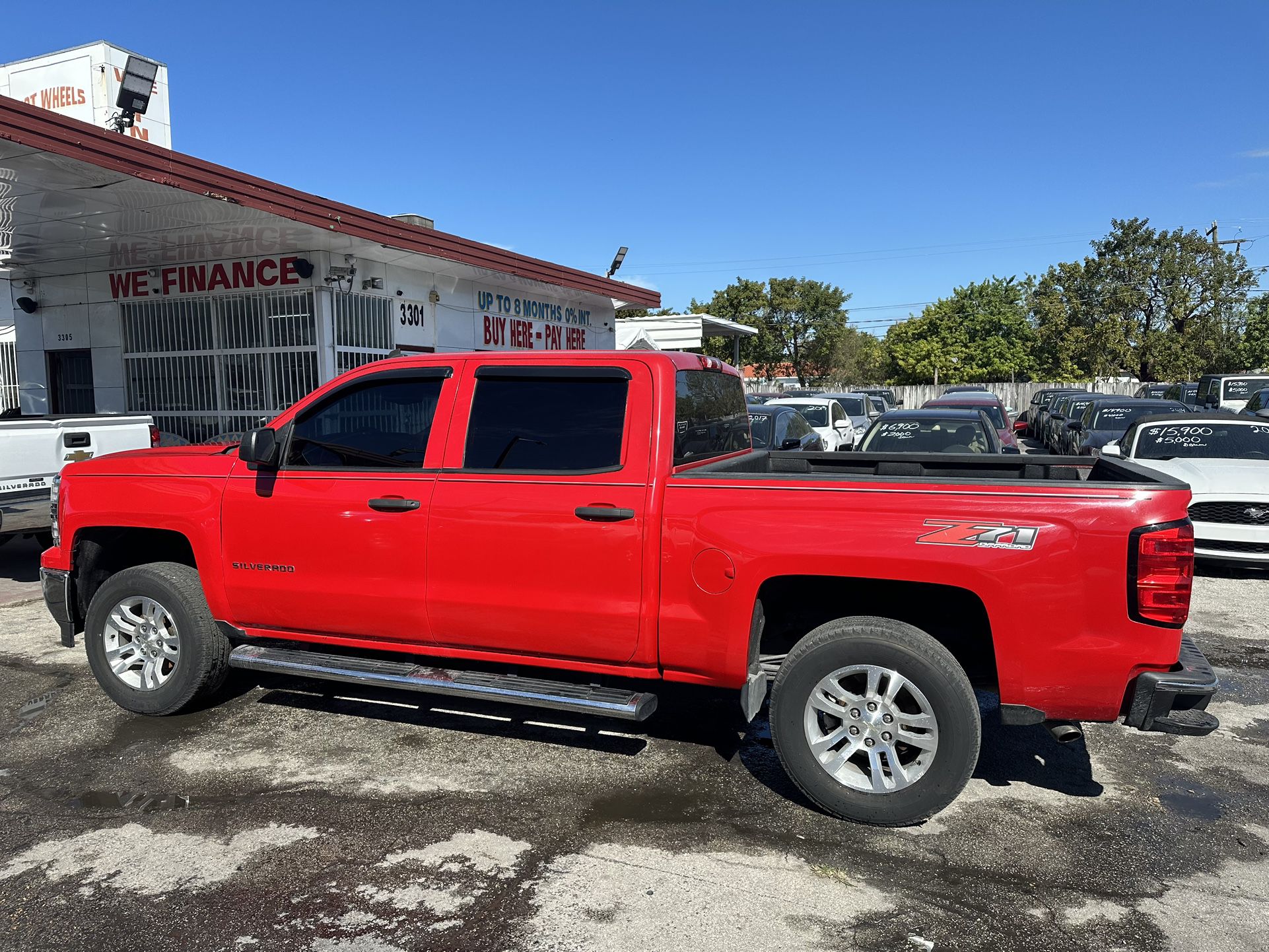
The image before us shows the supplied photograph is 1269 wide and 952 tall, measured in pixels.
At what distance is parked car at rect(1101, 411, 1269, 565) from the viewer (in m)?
8.43

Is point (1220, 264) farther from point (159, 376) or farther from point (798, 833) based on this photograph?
point (798, 833)

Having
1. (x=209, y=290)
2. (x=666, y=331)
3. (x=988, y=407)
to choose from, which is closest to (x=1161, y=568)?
(x=209, y=290)

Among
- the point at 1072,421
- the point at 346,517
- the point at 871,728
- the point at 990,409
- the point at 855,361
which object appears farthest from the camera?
the point at 855,361

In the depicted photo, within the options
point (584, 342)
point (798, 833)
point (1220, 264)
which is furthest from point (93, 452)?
point (1220, 264)

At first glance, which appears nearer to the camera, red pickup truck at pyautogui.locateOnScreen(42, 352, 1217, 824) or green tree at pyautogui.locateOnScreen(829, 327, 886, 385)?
red pickup truck at pyautogui.locateOnScreen(42, 352, 1217, 824)

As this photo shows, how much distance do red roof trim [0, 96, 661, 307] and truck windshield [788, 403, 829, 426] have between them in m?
5.96

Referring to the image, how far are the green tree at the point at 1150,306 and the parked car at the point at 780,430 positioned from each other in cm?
3135

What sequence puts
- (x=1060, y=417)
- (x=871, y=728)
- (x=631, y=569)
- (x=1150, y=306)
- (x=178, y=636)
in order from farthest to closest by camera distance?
1. (x=1150, y=306)
2. (x=1060, y=417)
3. (x=178, y=636)
4. (x=631, y=569)
5. (x=871, y=728)

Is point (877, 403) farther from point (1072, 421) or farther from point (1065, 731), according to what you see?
point (1065, 731)

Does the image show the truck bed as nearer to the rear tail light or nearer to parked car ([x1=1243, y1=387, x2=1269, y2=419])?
the rear tail light

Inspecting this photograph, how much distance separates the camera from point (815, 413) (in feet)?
57.4

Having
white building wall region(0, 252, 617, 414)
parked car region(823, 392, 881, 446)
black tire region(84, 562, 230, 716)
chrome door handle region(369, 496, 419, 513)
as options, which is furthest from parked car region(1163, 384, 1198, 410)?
black tire region(84, 562, 230, 716)

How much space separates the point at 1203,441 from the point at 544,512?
868cm

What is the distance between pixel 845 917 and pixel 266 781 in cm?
280
